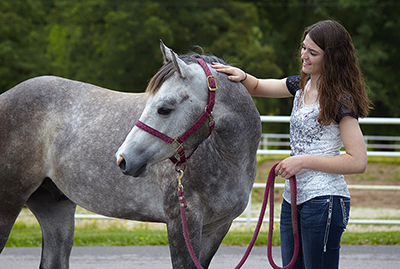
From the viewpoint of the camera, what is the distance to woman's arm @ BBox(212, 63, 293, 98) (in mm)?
2504

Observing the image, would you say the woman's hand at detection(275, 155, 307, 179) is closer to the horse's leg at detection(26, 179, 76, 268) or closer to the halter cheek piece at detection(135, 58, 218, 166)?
the halter cheek piece at detection(135, 58, 218, 166)

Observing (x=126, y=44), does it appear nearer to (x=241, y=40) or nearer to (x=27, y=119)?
(x=241, y=40)

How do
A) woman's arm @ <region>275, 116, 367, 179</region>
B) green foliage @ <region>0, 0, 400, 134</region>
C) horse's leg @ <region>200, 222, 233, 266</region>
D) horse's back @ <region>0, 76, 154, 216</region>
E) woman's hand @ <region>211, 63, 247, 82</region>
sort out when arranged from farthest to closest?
green foliage @ <region>0, 0, 400, 134</region> → horse's back @ <region>0, 76, 154, 216</region> → horse's leg @ <region>200, 222, 233, 266</region> → woman's hand @ <region>211, 63, 247, 82</region> → woman's arm @ <region>275, 116, 367, 179</region>

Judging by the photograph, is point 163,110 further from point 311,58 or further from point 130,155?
point 311,58

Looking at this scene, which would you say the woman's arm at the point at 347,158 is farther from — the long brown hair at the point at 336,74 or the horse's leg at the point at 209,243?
the horse's leg at the point at 209,243

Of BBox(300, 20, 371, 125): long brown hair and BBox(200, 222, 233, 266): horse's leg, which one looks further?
BBox(200, 222, 233, 266): horse's leg

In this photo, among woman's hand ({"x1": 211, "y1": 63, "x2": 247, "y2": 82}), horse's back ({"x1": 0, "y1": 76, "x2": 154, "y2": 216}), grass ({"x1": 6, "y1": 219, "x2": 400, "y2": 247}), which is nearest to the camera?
woman's hand ({"x1": 211, "y1": 63, "x2": 247, "y2": 82})

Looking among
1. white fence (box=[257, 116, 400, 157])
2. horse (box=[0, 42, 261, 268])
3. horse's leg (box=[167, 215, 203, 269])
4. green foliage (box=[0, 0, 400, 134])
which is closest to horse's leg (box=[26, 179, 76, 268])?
horse (box=[0, 42, 261, 268])

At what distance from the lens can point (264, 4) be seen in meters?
25.3

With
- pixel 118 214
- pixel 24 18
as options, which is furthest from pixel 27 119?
pixel 24 18

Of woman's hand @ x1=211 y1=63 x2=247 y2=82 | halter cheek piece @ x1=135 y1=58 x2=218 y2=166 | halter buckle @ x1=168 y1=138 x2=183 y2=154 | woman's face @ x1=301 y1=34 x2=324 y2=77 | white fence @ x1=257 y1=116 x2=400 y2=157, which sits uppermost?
woman's face @ x1=301 y1=34 x2=324 y2=77

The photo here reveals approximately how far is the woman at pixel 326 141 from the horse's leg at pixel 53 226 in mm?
1904

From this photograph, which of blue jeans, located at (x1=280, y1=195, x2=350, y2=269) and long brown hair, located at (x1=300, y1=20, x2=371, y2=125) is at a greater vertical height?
long brown hair, located at (x1=300, y1=20, x2=371, y2=125)

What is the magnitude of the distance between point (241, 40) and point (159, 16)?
4.36 meters
